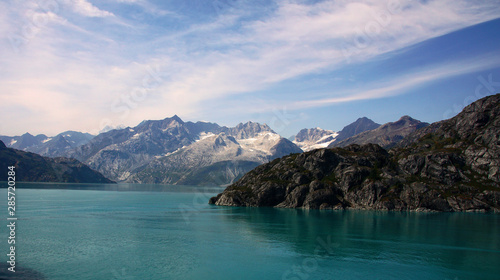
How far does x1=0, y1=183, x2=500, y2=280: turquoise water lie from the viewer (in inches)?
2699

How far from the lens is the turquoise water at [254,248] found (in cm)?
6856

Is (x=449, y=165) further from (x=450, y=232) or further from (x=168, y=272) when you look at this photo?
(x=168, y=272)

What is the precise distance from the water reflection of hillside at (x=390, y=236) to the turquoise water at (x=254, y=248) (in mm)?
280

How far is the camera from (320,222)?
450 feet

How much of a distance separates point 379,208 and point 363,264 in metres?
118

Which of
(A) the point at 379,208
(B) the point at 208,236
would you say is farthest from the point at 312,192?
(B) the point at 208,236

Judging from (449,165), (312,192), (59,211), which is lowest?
(59,211)

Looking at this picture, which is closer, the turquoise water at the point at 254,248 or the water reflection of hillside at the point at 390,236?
the turquoise water at the point at 254,248

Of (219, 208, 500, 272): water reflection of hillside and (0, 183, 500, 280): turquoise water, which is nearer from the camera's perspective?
(0, 183, 500, 280): turquoise water

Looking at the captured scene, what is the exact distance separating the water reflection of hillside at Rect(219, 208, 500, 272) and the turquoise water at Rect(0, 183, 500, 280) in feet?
0.92

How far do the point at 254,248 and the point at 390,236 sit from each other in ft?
157

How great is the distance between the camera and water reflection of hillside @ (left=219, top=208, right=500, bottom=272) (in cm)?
8119

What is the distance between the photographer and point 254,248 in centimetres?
8994

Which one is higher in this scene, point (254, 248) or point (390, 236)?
point (390, 236)
